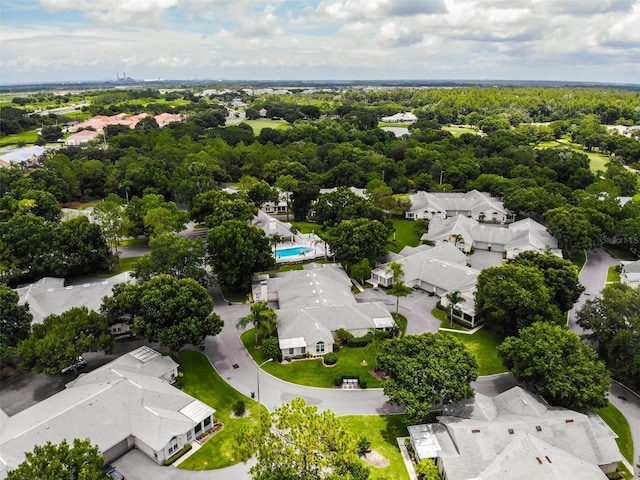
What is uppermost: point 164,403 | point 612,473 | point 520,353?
point 520,353

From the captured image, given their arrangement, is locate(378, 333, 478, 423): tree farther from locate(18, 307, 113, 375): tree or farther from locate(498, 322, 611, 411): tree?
locate(18, 307, 113, 375): tree

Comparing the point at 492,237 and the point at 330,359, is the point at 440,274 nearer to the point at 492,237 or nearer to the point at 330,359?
the point at 492,237

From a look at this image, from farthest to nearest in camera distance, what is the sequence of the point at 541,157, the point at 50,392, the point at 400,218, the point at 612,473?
the point at 541,157
the point at 400,218
the point at 50,392
the point at 612,473

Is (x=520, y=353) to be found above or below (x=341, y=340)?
above

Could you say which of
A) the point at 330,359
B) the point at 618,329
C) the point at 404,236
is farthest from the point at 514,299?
the point at 404,236

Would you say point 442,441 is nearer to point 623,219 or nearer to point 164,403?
point 164,403

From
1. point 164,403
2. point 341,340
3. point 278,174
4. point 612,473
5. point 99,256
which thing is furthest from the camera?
point 278,174

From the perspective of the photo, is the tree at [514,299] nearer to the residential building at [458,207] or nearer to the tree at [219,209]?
the tree at [219,209]

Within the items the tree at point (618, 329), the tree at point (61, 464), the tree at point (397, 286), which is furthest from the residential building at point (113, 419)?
the tree at point (618, 329)

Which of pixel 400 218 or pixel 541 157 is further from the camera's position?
pixel 541 157

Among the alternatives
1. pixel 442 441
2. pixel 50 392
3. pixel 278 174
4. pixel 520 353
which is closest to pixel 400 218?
pixel 278 174
